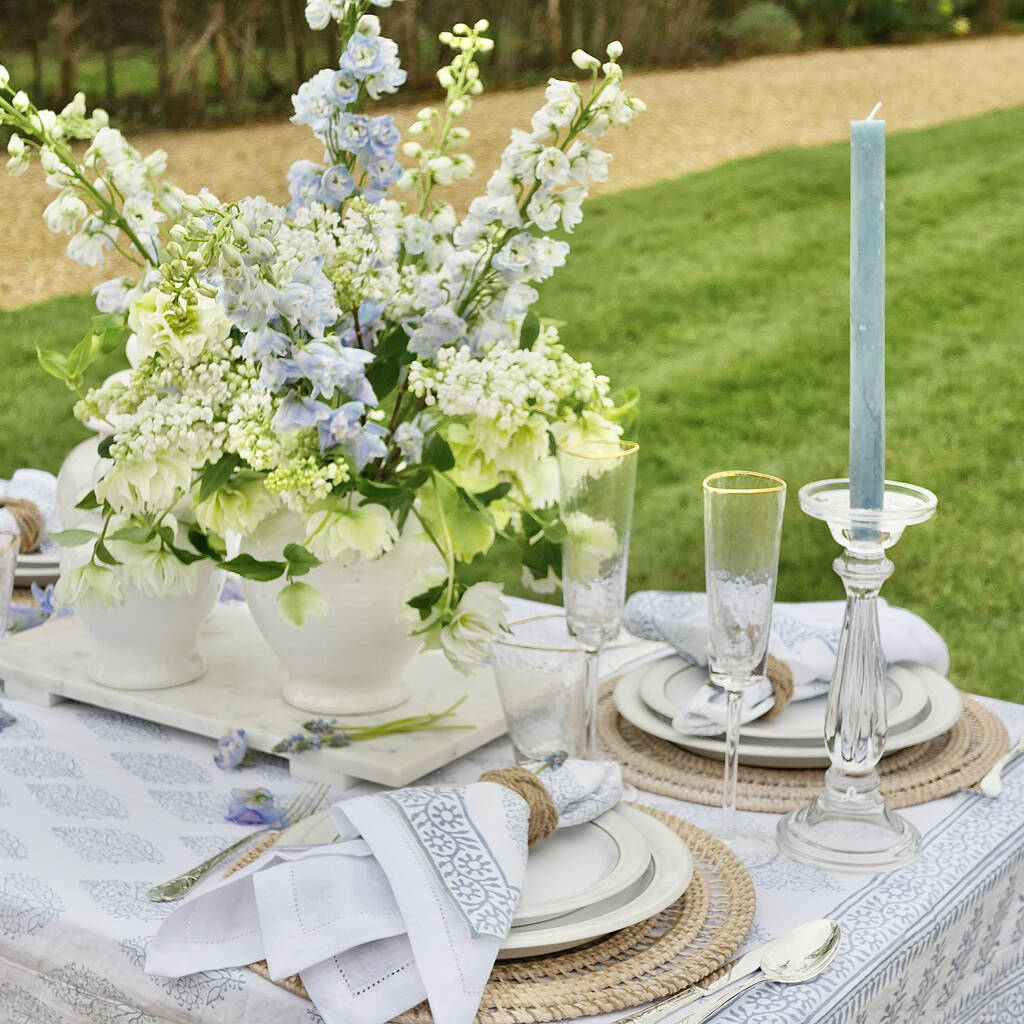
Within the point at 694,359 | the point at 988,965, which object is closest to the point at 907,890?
the point at 988,965

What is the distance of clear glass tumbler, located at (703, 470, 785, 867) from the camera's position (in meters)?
1.02

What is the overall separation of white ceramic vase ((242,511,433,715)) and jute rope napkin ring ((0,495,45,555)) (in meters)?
0.59

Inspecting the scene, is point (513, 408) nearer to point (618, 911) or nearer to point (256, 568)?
point (256, 568)

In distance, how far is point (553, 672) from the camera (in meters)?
1.12

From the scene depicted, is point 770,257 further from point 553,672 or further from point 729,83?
point 553,672

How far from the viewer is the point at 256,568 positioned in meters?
1.17

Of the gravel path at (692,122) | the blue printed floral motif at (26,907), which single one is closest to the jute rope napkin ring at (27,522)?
the blue printed floral motif at (26,907)

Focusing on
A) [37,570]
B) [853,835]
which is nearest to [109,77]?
[37,570]

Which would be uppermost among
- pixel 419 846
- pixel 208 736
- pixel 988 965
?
pixel 419 846

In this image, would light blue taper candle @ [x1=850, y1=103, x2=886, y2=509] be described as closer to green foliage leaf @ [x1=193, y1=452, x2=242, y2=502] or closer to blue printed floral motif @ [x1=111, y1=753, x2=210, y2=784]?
green foliage leaf @ [x1=193, y1=452, x2=242, y2=502]

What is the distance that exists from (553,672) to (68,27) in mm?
6428

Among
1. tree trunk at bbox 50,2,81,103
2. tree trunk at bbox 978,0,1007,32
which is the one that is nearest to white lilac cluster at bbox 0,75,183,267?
tree trunk at bbox 50,2,81,103

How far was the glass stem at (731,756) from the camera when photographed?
108 centimetres

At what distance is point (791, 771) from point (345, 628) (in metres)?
0.41
